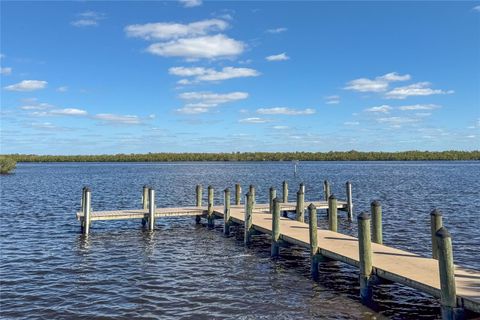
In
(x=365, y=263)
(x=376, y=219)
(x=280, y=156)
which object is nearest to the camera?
(x=365, y=263)

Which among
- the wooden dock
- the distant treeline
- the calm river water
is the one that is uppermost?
the distant treeline

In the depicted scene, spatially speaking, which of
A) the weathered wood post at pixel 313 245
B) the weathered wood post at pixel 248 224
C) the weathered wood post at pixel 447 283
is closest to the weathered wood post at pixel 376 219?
the weathered wood post at pixel 313 245

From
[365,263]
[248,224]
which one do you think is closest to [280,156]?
[248,224]

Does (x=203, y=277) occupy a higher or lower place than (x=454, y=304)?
lower

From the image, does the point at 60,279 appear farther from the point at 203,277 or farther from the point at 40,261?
the point at 203,277

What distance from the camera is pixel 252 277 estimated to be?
A: 1434 cm

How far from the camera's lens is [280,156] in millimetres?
165250

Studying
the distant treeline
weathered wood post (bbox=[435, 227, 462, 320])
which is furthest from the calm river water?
the distant treeline

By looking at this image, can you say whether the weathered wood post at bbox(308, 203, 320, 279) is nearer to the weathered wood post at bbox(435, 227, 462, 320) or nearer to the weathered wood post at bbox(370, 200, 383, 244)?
the weathered wood post at bbox(370, 200, 383, 244)

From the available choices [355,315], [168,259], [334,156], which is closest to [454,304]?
[355,315]

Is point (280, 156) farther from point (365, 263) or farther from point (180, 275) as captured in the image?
point (365, 263)

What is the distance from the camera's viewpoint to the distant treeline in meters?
148

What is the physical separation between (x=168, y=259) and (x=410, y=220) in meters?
15.7

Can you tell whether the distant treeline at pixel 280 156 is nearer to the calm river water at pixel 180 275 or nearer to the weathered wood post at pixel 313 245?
the calm river water at pixel 180 275
